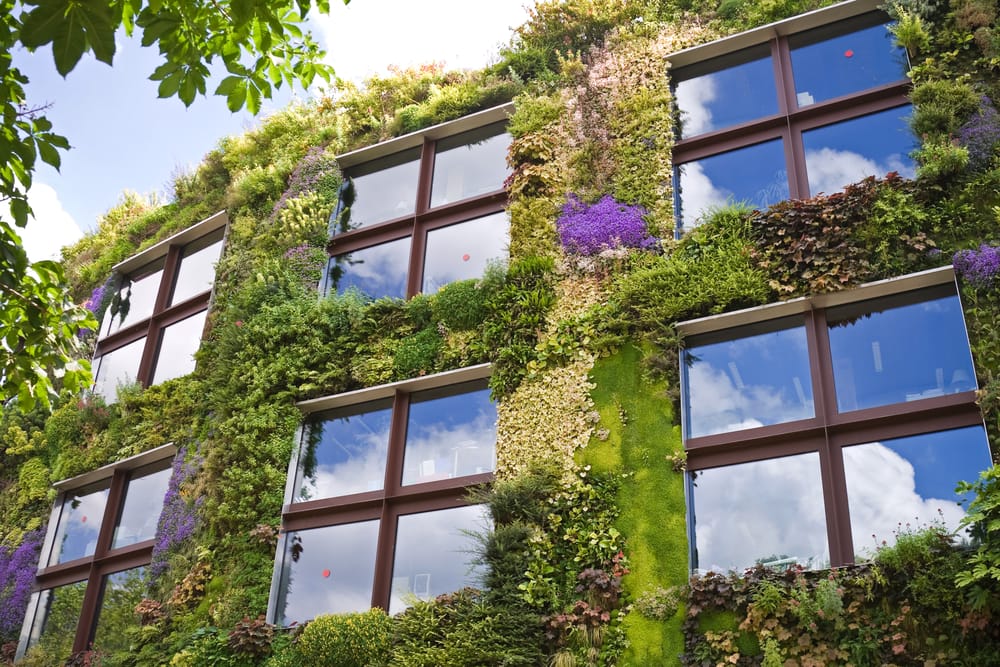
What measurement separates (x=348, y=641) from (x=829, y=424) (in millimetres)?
4912

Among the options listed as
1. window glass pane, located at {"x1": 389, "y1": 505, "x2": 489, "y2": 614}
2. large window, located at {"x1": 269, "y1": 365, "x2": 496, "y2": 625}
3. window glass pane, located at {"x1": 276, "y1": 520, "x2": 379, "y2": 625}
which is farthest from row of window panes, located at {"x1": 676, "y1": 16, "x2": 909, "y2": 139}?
window glass pane, located at {"x1": 276, "y1": 520, "x2": 379, "y2": 625}

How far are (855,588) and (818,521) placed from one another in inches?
32.8

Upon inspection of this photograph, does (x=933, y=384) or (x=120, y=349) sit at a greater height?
(x=120, y=349)

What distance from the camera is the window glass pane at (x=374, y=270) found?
40.3 feet

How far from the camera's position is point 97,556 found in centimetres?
1288

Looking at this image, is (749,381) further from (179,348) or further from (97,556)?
(97,556)

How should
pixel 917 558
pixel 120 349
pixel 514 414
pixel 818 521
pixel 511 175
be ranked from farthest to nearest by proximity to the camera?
pixel 120 349, pixel 511 175, pixel 514 414, pixel 818 521, pixel 917 558

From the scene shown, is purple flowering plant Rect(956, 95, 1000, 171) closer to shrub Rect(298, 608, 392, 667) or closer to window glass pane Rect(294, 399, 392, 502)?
window glass pane Rect(294, 399, 392, 502)

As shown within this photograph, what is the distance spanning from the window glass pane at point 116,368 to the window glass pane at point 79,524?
4.71 feet

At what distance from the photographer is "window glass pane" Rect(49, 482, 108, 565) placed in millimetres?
13359

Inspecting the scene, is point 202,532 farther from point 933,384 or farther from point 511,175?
point 933,384

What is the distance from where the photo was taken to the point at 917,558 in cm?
730

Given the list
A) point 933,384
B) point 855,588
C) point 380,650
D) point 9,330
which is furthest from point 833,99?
point 9,330

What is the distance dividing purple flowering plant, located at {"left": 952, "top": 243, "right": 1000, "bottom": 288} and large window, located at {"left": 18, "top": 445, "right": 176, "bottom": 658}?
9.38 m
